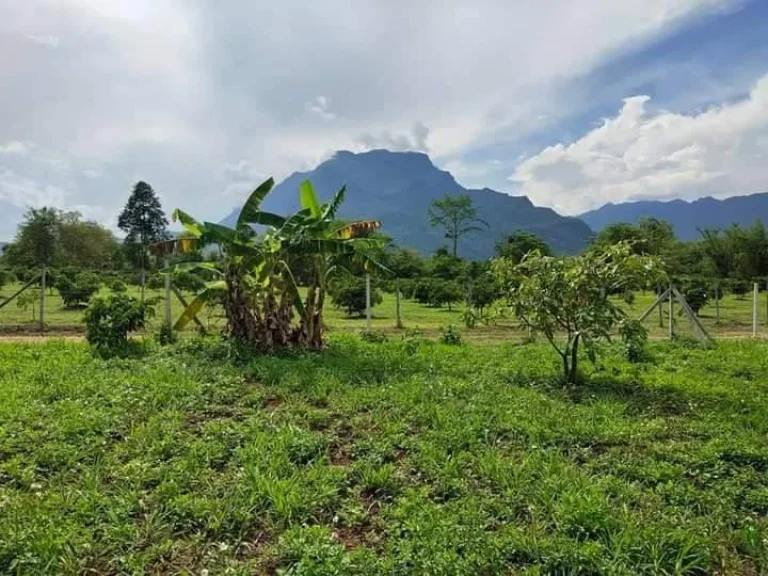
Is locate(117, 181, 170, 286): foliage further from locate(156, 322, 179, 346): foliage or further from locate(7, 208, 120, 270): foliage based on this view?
locate(156, 322, 179, 346): foliage

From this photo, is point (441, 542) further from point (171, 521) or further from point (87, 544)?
point (87, 544)

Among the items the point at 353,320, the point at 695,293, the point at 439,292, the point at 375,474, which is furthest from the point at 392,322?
the point at 375,474

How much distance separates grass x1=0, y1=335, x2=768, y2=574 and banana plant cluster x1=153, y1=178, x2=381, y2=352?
244 centimetres

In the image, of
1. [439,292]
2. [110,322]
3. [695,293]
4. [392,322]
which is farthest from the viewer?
[439,292]

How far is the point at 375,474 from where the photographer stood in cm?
423

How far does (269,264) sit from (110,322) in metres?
2.86

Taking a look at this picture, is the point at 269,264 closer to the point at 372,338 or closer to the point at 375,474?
the point at 372,338

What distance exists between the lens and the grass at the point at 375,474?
10.9 feet

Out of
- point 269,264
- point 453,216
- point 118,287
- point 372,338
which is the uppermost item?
point 453,216

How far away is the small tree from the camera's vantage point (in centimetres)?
704

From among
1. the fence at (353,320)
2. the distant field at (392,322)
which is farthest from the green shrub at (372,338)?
the distant field at (392,322)

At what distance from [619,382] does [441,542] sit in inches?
200

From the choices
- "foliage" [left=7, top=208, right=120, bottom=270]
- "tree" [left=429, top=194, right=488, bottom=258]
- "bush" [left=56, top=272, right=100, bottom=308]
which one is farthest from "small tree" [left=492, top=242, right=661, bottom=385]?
"tree" [left=429, top=194, right=488, bottom=258]

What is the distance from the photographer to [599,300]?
722cm
